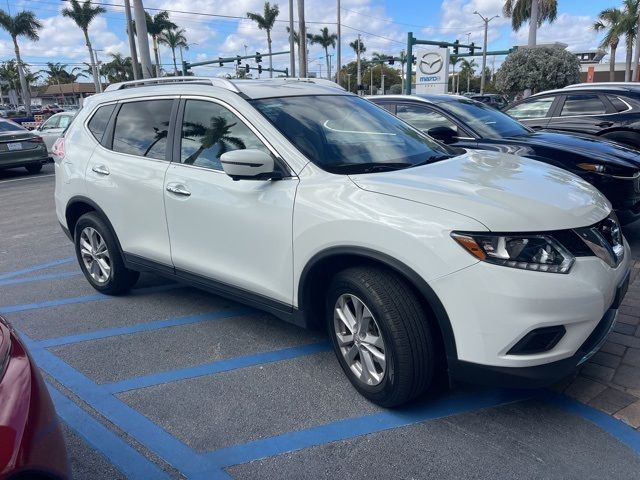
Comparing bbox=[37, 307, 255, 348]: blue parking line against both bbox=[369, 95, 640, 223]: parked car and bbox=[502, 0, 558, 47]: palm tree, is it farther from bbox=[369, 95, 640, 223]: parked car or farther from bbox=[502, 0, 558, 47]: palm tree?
A: bbox=[502, 0, 558, 47]: palm tree

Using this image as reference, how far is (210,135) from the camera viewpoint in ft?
11.9

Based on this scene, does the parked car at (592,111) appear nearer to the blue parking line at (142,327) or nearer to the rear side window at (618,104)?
the rear side window at (618,104)

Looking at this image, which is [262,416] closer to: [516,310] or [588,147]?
[516,310]

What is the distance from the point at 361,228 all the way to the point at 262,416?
1204 mm

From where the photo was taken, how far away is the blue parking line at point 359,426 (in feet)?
8.58

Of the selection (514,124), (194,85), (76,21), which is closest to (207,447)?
(194,85)

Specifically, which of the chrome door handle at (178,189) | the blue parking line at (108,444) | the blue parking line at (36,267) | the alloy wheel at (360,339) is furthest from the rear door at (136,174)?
the blue parking line at (36,267)

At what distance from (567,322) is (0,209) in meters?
9.96

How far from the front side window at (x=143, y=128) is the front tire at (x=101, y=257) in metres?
0.73

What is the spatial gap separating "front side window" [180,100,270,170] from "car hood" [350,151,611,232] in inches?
36.5

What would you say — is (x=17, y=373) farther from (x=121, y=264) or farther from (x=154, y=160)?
(x=121, y=264)

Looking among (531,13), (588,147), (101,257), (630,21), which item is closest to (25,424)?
(101,257)

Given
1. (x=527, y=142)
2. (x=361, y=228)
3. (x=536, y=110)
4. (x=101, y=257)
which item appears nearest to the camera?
(x=361, y=228)

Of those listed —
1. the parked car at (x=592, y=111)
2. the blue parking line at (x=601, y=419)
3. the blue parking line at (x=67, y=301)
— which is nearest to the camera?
the blue parking line at (x=601, y=419)
